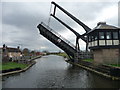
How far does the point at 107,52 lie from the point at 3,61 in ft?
54.9

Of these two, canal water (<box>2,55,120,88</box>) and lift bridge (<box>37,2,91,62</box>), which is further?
lift bridge (<box>37,2,91,62</box>)

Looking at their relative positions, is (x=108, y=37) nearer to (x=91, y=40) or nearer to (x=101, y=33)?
(x=101, y=33)

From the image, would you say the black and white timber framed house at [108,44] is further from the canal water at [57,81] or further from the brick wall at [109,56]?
the canal water at [57,81]

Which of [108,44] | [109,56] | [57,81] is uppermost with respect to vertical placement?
[108,44]

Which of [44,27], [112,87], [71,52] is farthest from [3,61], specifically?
[112,87]

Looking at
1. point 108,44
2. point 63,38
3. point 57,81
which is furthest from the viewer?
point 63,38

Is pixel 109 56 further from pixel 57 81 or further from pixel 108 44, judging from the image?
pixel 57 81

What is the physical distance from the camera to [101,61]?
17.5 metres

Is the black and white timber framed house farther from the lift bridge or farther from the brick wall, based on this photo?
the lift bridge

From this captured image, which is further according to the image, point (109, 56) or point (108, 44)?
point (108, 44)

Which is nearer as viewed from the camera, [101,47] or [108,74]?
[108,74]

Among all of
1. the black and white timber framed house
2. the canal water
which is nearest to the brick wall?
the black and white timber framed house

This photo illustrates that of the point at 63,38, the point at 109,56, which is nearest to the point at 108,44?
the point at 109,56

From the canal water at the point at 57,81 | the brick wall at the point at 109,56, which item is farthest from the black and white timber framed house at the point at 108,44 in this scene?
the canal water at the point at 57,81
